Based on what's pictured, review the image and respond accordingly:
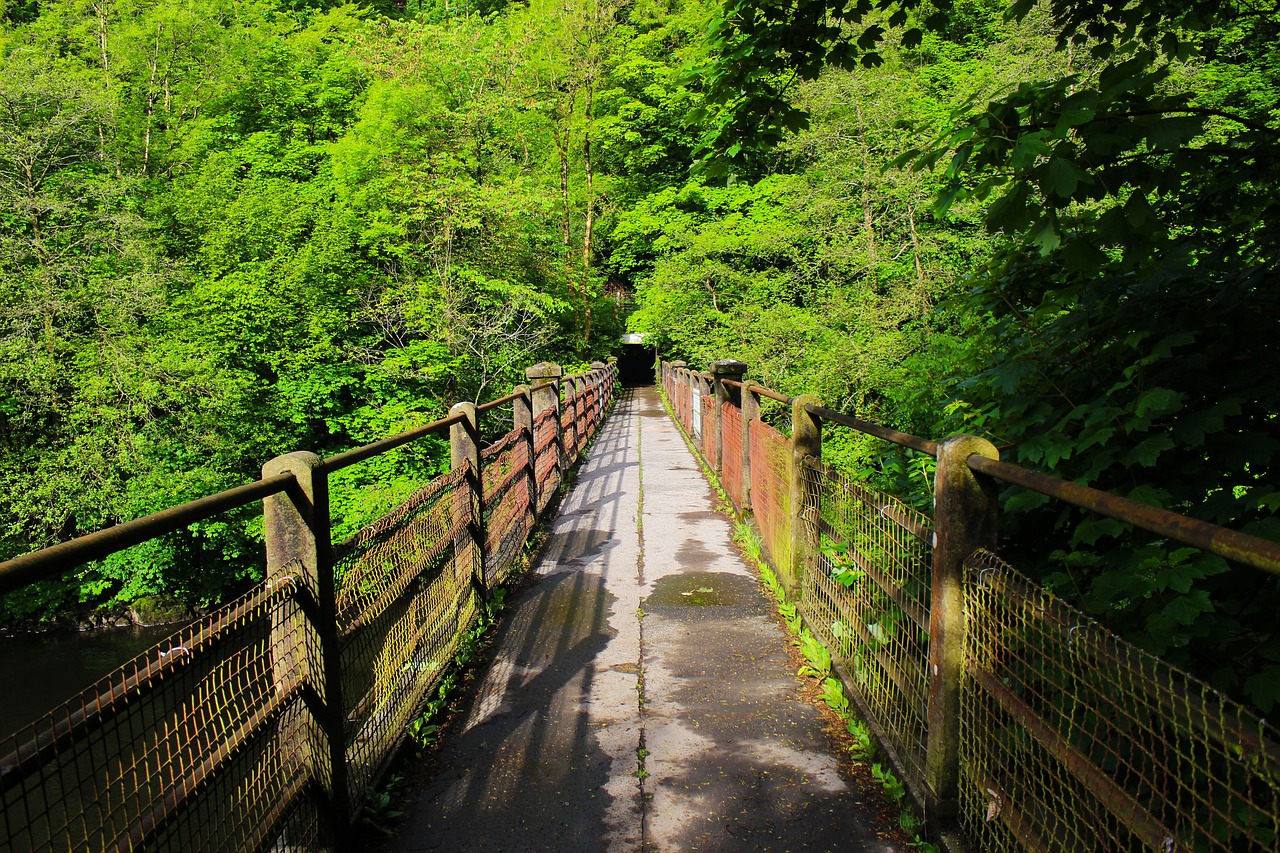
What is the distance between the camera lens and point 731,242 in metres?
20.4

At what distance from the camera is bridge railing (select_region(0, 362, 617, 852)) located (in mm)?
1560

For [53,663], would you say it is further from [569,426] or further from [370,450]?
[370,450]

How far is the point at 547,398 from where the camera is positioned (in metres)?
9.02

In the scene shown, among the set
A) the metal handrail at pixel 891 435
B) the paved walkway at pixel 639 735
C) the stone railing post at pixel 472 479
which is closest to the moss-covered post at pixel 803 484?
the metal handrail at pixel 891 435

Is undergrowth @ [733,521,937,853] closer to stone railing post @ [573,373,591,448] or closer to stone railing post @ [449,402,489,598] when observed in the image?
stone railing post @ [449,402,489,598]

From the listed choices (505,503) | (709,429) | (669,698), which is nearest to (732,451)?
(709,429)

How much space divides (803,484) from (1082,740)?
2.67 m

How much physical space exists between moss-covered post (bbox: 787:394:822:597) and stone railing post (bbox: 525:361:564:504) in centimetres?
361

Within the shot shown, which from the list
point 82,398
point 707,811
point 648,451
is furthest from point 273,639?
point 82,398

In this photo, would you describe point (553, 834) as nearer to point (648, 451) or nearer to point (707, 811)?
point (707, 811)

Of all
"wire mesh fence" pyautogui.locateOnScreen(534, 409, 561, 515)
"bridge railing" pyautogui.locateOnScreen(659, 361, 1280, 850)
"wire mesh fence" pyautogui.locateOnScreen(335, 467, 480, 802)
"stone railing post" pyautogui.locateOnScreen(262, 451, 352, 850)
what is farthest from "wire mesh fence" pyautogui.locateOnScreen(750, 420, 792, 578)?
"stone railing post" pyautogui.locateOnScreen(262, 451, 352, 850)

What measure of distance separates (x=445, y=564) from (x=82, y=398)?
16884mm

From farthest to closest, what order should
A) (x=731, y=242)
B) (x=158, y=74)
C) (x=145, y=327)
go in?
(x=158, y=74), (x=731, y=242), (x=145, y=327)

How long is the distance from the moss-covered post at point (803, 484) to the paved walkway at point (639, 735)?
0.51 m
